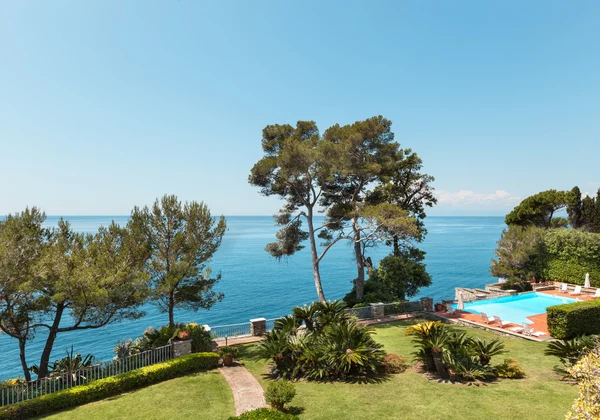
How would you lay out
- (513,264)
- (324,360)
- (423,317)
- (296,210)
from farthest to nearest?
1. (513,264)
2. (296,210)
3. (423,317)
4. (324,360)

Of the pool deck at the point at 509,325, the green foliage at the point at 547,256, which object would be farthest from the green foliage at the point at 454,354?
the green foliage at the point at 547,256

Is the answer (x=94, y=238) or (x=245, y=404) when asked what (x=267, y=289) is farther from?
(x=245, y=404)

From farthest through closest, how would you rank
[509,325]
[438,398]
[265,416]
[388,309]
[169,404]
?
[388,309]
[509,325]
[169,404]
[438,398]
[265,416]

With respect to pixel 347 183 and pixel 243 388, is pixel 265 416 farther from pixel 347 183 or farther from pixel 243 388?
pixel 347 183

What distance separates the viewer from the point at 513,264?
1321 inches

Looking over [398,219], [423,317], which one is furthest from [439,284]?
[398,219]

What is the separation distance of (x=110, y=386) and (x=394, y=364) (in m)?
11.8

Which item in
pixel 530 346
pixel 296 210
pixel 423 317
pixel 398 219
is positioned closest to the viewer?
pixel 530 346

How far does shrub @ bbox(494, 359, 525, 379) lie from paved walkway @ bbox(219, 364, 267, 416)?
9.17 meters

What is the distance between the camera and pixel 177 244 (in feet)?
61.2

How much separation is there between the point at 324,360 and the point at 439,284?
159 feet

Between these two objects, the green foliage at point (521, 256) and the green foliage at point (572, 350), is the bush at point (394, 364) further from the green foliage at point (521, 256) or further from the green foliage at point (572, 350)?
the green foliage at point (521, 256)

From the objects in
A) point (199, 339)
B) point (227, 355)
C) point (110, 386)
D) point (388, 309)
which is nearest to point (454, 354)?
point (227, 355)

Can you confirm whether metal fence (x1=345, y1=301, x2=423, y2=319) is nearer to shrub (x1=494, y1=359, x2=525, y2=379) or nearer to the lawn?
the lawn
